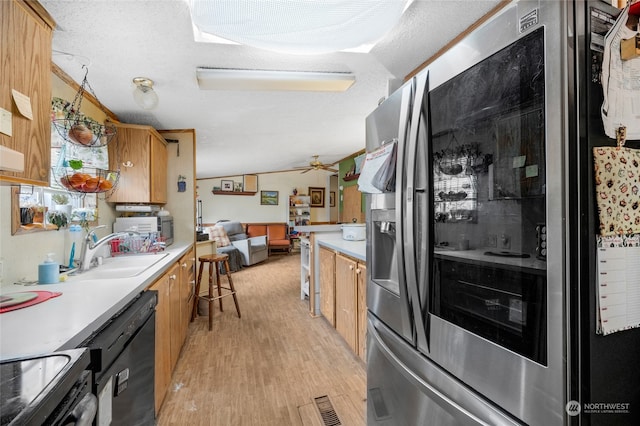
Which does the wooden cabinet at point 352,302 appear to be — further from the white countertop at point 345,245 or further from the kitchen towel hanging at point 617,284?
the kitchen towel hanging at point 617,284

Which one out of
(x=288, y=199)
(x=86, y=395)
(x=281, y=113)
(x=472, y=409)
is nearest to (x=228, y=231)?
(x=288, y=199)

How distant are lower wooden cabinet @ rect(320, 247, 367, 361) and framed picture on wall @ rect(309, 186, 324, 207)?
5864mm

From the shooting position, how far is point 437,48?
5.29 feet

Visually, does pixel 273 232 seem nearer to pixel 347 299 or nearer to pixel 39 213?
pixel 347 299

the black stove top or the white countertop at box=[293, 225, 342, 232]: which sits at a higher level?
the white countertop at box=[293, 225, 342, 232]

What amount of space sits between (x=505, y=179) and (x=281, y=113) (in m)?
2.47

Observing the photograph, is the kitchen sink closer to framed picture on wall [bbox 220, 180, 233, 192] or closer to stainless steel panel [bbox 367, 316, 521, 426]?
stainless steel panel [bbox 367, 316, 521, 426]

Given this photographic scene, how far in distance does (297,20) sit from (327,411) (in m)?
2.06

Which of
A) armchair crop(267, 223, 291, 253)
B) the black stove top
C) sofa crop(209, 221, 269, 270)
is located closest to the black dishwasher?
the black stove top

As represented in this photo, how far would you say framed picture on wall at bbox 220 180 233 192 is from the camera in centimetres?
792

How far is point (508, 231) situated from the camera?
0.66m

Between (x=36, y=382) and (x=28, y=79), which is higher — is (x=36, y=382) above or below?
below

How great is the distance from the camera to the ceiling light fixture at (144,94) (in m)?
1.90

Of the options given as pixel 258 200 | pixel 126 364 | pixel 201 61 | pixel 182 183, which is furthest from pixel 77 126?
pixel 258 200
